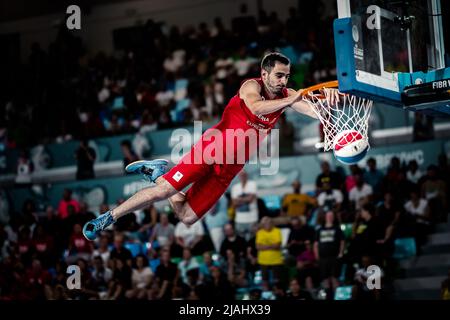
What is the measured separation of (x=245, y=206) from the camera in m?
17.2

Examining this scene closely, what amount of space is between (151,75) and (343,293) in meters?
9.19

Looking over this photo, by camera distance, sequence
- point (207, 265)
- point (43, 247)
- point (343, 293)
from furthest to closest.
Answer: point (43, 247) → point (207, 265) → point (343, 293)

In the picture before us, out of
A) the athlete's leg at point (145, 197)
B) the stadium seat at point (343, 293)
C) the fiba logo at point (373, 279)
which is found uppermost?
the athlete's leg at point (145, 197)

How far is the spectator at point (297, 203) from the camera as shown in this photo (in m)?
16.8

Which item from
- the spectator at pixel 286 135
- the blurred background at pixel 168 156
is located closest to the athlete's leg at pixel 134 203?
the blurred background at pixel 168 156

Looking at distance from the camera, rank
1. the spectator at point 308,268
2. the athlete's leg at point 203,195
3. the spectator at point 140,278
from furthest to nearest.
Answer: the spectator at point 140,278
the spectator at point 308,268
the athlete's leg at point 203,195

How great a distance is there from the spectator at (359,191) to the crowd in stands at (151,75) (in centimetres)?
279

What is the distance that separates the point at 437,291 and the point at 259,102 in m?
6.92

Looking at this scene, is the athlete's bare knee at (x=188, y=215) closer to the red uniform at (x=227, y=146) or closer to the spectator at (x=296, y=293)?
the red uniform at (x=227, y=146)

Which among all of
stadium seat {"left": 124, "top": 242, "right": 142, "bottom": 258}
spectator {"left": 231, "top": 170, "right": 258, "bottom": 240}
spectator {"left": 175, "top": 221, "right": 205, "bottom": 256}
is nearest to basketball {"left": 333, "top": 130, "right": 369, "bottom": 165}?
spectator {"left": 231, "top": 170, "right": 258, "bottom": 240}

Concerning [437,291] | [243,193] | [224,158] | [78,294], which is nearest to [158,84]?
[243,193]

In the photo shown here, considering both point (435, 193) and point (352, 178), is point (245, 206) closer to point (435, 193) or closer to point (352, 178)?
point (352, 178)

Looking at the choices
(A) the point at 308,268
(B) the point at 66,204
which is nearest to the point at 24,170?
(B) the point at 66,204
